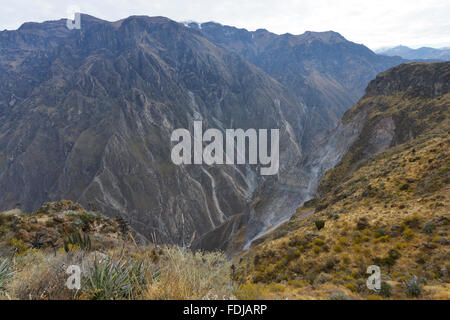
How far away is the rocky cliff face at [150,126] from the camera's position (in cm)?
8275

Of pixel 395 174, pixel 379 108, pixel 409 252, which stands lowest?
Answer: pixel 409 252

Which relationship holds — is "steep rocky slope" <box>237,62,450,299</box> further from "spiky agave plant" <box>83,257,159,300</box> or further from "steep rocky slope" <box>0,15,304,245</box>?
"steep rocky slope" <box>0,15,304,245</box>

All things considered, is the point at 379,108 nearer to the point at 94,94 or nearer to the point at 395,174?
the point at 395,174

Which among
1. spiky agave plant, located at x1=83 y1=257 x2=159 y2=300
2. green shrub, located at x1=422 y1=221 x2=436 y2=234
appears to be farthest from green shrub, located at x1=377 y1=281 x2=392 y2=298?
spiky agave plant, located at x1=83 y1=257 x2=159 y2=300

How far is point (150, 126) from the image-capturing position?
377 ft

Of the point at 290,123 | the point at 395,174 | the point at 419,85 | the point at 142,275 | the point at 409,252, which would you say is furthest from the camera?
the point at 290,123

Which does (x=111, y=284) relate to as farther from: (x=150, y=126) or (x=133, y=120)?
(x=133, y=120)

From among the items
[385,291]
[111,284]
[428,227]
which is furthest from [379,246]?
[111,284]

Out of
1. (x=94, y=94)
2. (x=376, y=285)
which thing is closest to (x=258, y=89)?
(x=94, y=94)

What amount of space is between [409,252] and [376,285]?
3.69 metres

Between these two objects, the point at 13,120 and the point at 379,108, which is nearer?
the point at 379,108

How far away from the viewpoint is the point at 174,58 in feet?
588

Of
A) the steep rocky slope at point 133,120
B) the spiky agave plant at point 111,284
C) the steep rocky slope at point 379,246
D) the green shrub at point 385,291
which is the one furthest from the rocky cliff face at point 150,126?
the spiky agave plant at point 111,284

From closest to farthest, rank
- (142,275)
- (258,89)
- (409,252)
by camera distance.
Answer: (142,275) < (409,252) < (258,89)
